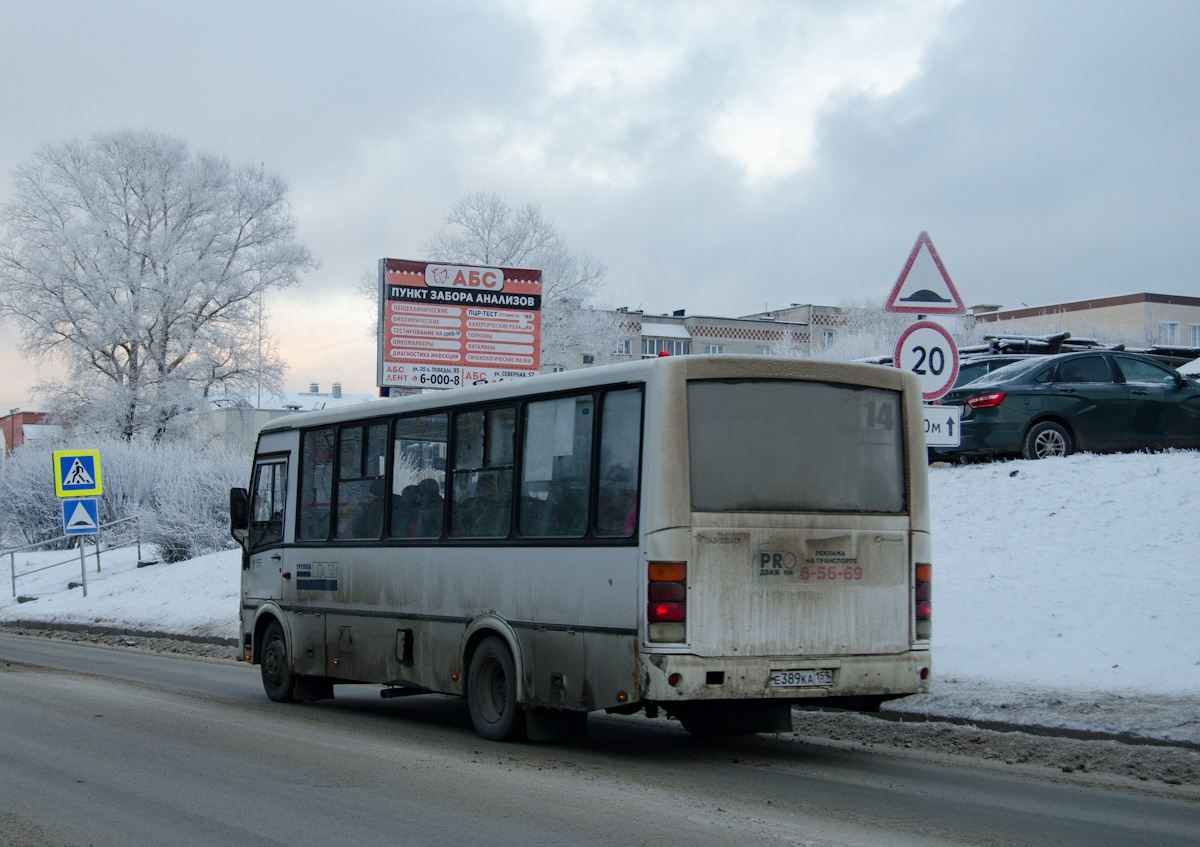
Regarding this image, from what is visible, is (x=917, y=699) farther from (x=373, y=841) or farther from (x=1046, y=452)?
(x=1046, y=452)

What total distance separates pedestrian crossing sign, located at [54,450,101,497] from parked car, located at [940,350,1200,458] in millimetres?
18486

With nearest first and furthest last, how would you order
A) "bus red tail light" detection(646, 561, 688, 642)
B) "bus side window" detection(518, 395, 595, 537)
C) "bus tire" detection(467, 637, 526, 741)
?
"bus red tail light" detection(646, 561, 688, 642)
"bus side window" detection(518, 395, 595, 537)
"bus tire" detection(467, 637, 526, 741)

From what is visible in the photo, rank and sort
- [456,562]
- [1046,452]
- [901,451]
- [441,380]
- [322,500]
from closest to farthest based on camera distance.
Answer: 1. [901,451]
2. [456,562]
3. [322,500]
4. [1046,452]
5. [441,380]

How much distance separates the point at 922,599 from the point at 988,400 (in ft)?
26.9

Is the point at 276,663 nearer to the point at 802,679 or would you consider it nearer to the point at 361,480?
the point at 361,480

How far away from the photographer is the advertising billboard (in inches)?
998

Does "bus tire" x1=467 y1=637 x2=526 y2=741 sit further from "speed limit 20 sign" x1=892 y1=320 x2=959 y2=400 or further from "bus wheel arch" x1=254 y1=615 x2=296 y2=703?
"speed limit 20 sign" x1=892 y1=320 x2=959 y2=400

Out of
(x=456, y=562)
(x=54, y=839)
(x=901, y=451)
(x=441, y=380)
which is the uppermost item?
(x=441, y=380)

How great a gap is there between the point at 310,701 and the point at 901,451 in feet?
22.4

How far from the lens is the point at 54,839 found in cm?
630

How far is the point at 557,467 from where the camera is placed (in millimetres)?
8852

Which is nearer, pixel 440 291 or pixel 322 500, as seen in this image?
pixel 322 500

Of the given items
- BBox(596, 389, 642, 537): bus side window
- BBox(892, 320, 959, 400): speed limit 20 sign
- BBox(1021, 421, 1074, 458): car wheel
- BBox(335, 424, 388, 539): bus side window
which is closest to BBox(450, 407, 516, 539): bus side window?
BBox(596, 389, 642, 537): bus side window

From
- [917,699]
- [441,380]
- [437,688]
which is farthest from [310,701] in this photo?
[441,380]
